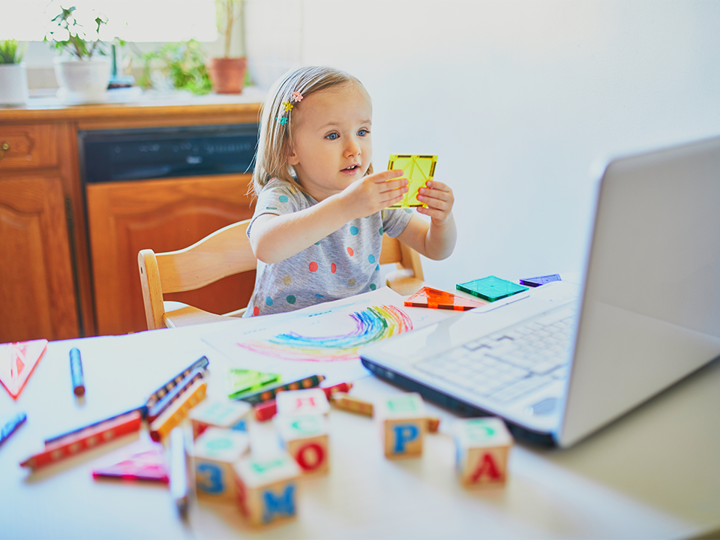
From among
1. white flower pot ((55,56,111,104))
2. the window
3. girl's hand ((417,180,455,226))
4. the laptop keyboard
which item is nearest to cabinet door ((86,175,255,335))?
white flower pot ((55,56,111,104))

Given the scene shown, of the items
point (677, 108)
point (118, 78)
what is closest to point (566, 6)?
point (677, 108)

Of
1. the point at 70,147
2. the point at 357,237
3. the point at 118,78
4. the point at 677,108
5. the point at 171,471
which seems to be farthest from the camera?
the point at 118,78

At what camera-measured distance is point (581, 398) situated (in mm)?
491

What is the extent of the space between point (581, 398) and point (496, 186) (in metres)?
0.90

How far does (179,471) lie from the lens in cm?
46

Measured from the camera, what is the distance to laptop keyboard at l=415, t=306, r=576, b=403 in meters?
0.57

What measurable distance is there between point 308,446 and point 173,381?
0.65ft

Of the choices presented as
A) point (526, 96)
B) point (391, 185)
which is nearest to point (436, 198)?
point (391, 185)

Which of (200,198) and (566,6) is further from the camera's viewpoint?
(200,198)

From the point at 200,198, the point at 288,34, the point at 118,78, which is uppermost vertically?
the point at 288,34

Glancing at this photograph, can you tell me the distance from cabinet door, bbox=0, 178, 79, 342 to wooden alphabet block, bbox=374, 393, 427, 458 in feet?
5.38

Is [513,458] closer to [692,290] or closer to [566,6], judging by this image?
[692,290]

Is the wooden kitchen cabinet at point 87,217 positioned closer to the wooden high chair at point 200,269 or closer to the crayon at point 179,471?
the wooden high chair at point 200,269

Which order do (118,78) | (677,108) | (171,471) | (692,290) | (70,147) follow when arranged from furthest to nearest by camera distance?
(118,78) → (70,147) → (677,108) → (692,290) → (171,471)
